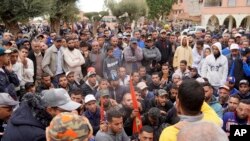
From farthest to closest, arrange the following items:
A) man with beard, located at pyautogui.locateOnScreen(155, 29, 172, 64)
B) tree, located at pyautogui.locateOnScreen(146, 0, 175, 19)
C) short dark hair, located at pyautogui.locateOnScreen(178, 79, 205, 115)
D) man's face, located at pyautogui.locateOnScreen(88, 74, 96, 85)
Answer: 1. tree, located at pyautogui.locateOnScreen(146, 0, 175, 19)
2. man with beard, located at pyautogui.locateOnScreen(155, 29, 172, 64)
3. man's face, located at pyautogui.locateOnScreen(88, 74, 96, 85)
4. short dark hair, located at pyautogui.locateOnScreen(178, 79, 205, 115)

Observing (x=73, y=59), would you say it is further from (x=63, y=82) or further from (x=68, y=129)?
(x=68, y=129)

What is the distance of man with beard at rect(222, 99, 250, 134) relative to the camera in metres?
4.69

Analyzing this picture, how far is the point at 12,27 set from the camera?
14.1 metres

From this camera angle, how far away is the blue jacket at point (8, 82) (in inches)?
205

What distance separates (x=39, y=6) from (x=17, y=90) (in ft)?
29.7

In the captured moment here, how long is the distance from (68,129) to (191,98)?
79 centimetres

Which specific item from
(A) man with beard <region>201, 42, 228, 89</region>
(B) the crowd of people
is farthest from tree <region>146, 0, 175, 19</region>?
(A) man with beard <region>201, 42, 228, 89</region>

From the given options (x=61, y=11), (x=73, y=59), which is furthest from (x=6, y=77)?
(x=61, y=11)

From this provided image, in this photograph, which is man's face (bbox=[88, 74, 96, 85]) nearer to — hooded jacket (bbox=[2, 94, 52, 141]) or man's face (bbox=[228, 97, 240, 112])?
man's face (bbox=[228, 97, 240, 112])

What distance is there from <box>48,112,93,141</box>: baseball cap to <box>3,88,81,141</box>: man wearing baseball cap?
574mm

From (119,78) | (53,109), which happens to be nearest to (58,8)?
(119,78)

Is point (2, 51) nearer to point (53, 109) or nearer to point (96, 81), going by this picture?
point (96, 81)

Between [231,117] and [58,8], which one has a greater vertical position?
[58,8]

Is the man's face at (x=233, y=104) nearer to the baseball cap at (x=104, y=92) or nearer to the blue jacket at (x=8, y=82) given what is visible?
the baseball cap at (x=104, y=92)
